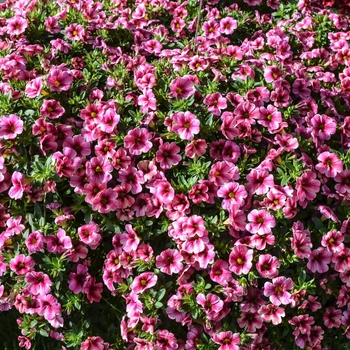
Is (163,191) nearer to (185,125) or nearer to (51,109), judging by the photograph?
(185,125)

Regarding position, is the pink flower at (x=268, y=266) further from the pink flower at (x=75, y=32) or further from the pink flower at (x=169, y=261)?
the pink flower at (x=75, y=32)

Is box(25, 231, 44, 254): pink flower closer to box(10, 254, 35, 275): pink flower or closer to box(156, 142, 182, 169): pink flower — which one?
box(10, 254, 35, 275): pink flower

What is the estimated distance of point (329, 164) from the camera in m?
2.53

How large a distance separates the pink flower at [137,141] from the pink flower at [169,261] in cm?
41

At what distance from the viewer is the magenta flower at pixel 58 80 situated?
264 centimetres

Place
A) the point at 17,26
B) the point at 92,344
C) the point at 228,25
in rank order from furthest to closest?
the point at 228,25, the point at 17,26, the point at 92,344

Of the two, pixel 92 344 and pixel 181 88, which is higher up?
pixel 181 88

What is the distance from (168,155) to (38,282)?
0.70 metres

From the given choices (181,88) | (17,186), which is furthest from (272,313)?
(17,186)

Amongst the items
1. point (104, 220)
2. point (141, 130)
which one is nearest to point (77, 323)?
point (104, 220)

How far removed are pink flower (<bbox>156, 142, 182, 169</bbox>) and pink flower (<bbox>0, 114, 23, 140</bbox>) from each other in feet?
1.82

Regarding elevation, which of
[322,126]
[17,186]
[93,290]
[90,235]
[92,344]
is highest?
[322,126]

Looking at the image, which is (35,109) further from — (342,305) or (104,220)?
(342,305)

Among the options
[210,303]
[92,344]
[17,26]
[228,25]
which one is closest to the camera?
[210,303]
